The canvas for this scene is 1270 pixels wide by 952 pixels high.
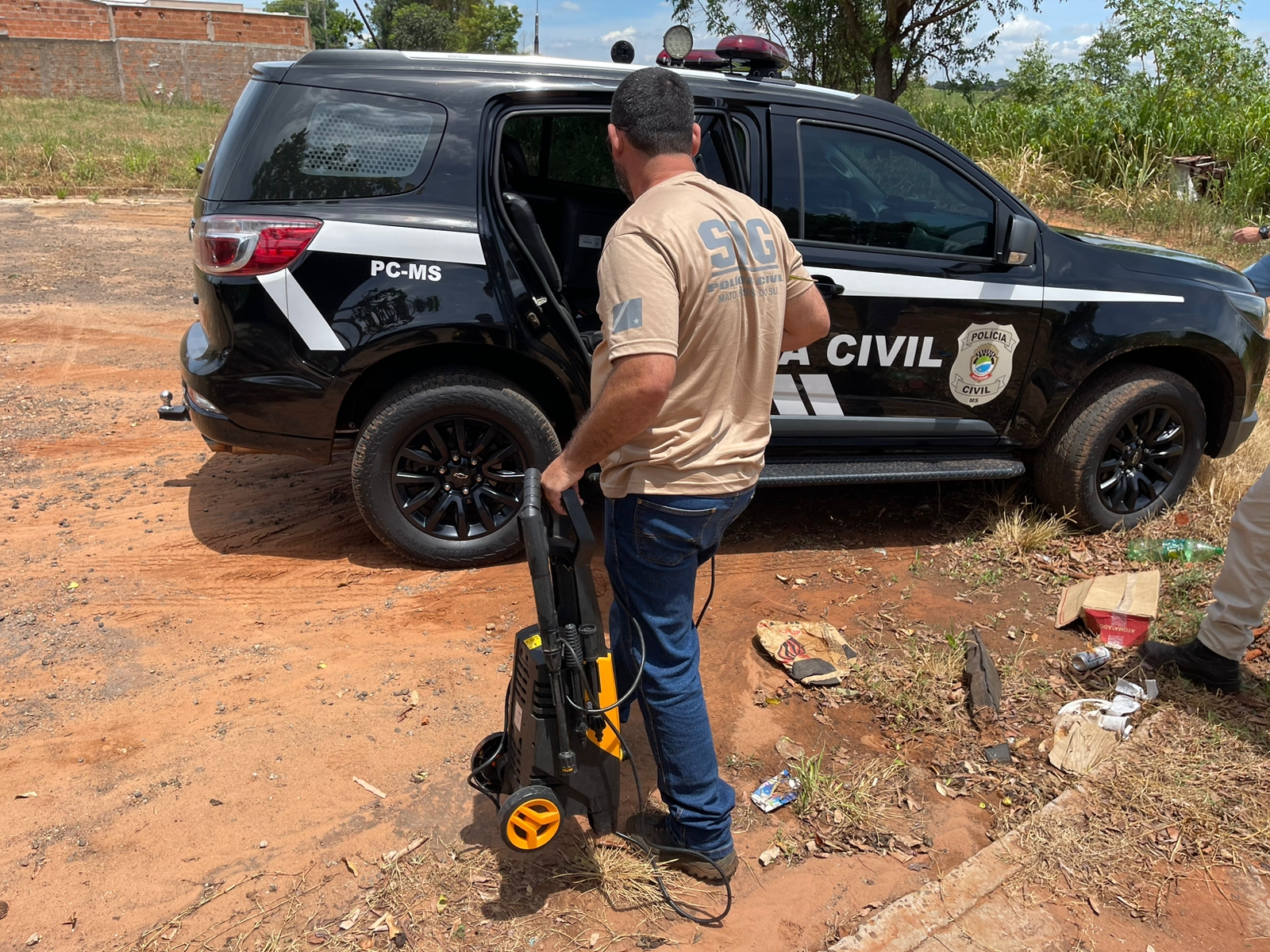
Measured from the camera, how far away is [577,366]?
4.00 meters

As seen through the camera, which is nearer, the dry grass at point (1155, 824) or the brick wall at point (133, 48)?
the dry grass at point (1155, 824)

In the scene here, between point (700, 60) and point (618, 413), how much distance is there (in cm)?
277

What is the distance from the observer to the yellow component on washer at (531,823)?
92.4 inches

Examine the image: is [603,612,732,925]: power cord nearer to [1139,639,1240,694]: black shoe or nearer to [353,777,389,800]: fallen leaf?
[353,777,389,800]: fallen leaf

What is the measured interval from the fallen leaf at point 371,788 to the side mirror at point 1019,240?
3.36m

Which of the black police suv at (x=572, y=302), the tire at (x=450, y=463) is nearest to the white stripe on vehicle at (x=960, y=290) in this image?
the black police suv at (x=572, y=302)

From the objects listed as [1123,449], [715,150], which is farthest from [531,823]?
[1123,449]

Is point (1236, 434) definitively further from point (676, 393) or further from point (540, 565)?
point (540, 565)

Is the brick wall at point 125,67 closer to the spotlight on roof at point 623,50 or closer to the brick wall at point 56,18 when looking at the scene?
the brick wall at point 56,18

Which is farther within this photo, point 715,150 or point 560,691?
point 715,150

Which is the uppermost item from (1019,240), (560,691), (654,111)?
(654,111)

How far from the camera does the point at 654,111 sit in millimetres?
2252

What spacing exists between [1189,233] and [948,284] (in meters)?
8.49

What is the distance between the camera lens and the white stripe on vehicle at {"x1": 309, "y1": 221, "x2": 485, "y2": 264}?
3.69 m
